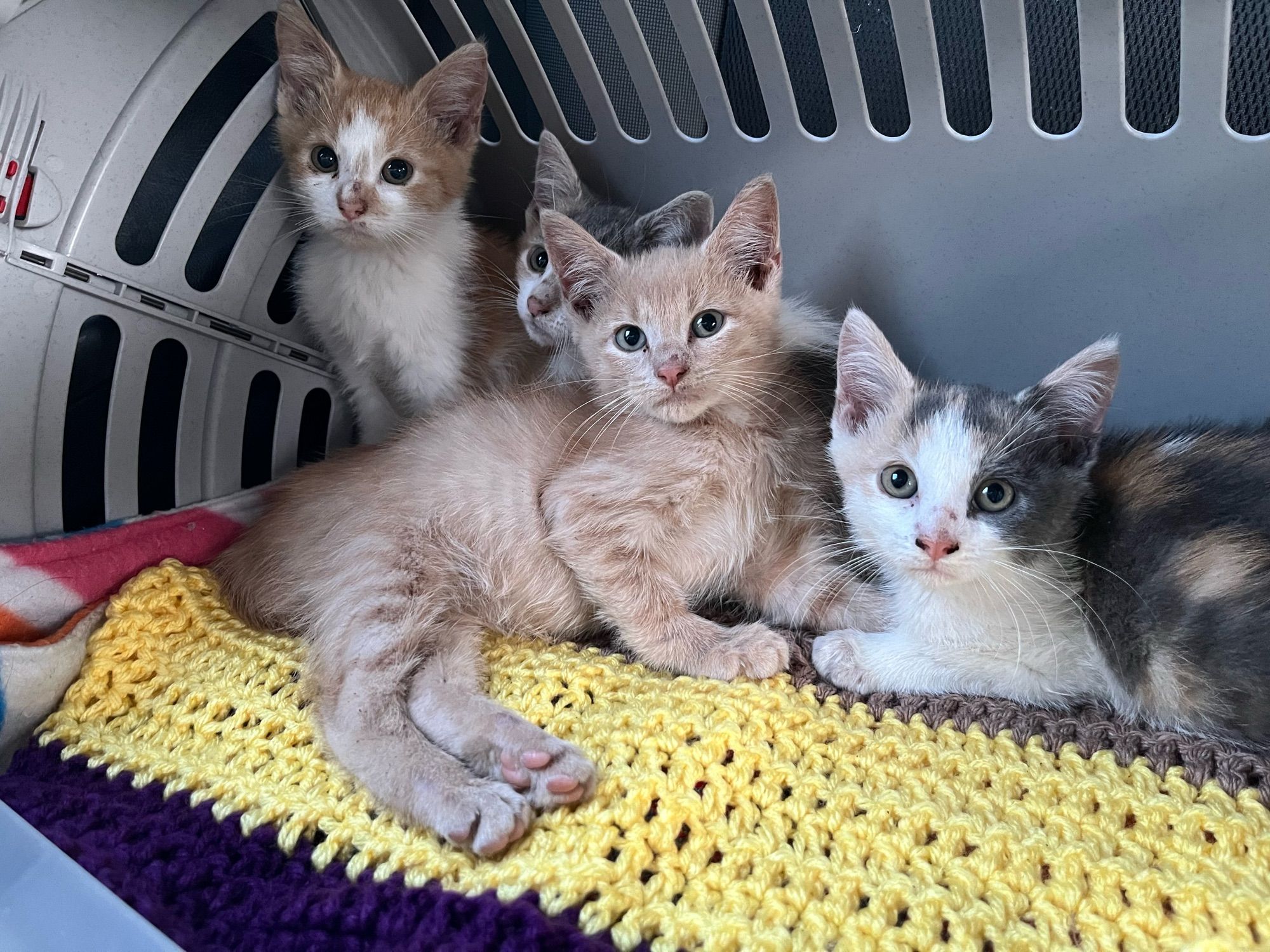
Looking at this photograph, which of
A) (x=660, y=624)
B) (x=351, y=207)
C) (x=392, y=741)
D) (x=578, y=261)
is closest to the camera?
(x=392, y=741)

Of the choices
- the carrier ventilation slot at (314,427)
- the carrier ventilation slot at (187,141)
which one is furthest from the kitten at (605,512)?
the carrier ventilation slot at (187,141)

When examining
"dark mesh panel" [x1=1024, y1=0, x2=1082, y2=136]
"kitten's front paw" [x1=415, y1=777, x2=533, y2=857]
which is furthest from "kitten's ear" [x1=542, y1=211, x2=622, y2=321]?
"kitten's front paw" [x1=415, y1=777, x2=533, y2=857]

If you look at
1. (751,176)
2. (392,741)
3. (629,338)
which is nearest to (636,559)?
(629,338)

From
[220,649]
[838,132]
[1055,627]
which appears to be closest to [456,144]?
[838,132]

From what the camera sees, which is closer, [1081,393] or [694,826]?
[694,826]

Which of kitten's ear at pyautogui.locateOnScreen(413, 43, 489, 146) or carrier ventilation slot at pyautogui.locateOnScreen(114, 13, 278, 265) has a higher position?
kitten's ear at pyautogui.locateOnScreen(413, 43, 489, 146)

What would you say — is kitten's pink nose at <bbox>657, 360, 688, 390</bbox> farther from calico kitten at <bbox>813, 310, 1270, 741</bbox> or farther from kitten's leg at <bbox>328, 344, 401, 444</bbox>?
kitten's leg at <bbox>328, 344, 401, 444</bbox>

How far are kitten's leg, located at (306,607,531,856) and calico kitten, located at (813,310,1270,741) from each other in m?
0.50

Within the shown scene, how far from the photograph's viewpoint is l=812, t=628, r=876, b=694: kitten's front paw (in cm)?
119

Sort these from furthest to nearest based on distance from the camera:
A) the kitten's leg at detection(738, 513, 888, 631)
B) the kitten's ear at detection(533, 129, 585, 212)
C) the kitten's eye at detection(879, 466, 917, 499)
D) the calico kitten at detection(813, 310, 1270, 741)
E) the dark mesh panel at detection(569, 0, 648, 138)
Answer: the kitten's ear at detection(533, 129, 585, 212), the dark mesh panel at detection(569, 0, 648, 138), the kitten's leg at detection(738, 513, 888, 631), the kitten's eye at detection(879, 466, 917, 499), the calico kitten at detection(813, 310, 1270, 741)

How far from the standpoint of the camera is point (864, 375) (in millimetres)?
1236

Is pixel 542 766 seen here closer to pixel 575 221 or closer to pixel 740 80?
pixel 575 221

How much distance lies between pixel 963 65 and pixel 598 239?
2.02 ft

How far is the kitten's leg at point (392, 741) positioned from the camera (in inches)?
36.8
